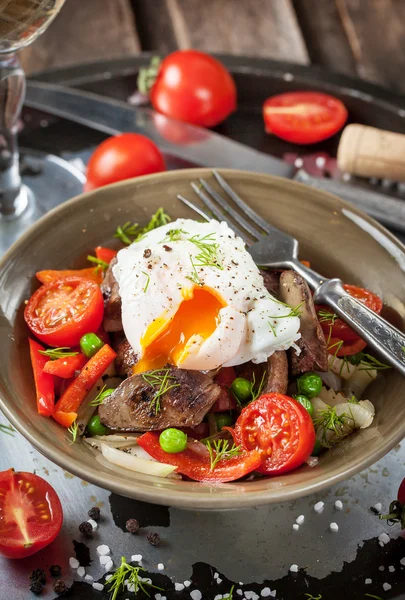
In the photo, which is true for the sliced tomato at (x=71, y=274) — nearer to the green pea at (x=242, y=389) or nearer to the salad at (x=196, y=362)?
the salad at (x=196, y=362)

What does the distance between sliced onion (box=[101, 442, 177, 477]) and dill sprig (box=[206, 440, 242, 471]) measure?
20 centimetres

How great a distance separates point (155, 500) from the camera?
3.28 metres

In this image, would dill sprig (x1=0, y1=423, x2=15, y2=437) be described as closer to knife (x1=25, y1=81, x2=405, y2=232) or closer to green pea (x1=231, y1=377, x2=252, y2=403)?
green pea (x1=231, y1=377, x2=252, y2=403)

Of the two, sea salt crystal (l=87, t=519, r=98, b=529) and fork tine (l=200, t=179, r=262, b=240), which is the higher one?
fork tine (l=200, t=179, r=262, b=240)

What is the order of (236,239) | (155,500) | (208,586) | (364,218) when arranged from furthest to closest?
(364,218)
(236,239)
(208,586)
(155,500)

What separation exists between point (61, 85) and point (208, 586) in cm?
477

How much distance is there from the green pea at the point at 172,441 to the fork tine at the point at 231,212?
1.51 meters

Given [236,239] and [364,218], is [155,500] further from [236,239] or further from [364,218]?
[364,218]

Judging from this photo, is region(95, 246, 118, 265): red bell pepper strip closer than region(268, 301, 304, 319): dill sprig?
No

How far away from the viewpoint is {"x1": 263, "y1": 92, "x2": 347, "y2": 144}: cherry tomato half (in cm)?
631

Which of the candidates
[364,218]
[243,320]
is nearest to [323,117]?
[364,218]

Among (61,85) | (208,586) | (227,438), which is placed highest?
(61,85)

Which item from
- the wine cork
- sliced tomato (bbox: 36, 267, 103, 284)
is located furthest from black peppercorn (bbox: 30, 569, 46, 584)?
the wine cork

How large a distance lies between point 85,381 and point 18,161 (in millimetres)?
2996
